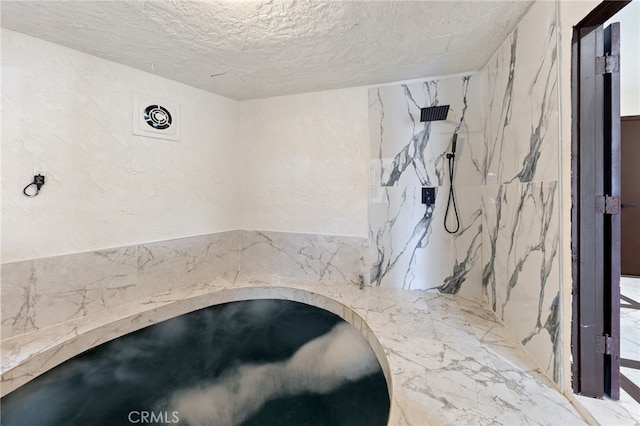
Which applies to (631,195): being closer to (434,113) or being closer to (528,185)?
(434,113)

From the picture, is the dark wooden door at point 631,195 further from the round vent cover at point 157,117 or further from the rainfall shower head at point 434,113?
the round vent cover at point 157,117

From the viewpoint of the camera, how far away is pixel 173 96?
236 cm

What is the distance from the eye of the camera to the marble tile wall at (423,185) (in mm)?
2217

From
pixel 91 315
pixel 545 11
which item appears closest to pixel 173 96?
pixel 91 315

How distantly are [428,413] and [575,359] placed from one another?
0.65m

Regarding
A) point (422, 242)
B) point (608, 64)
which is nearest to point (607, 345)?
point (608, 64)

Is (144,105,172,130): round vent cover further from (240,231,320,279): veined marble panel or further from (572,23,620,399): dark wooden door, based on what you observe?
(572,23,620,399): dark wooden door

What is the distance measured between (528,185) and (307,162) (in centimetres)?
181

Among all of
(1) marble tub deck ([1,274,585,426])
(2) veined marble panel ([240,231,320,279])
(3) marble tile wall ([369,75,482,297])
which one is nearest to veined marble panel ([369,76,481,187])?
(3) marble tile wall ([369,75,482,297])

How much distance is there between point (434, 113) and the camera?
2.20 meters

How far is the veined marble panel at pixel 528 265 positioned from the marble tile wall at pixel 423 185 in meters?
0.29

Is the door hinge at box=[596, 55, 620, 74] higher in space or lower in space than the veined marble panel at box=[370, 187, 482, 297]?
higher

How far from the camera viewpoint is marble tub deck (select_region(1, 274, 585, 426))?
1.07 m

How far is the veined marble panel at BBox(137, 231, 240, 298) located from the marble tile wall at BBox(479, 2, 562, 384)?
243cm
